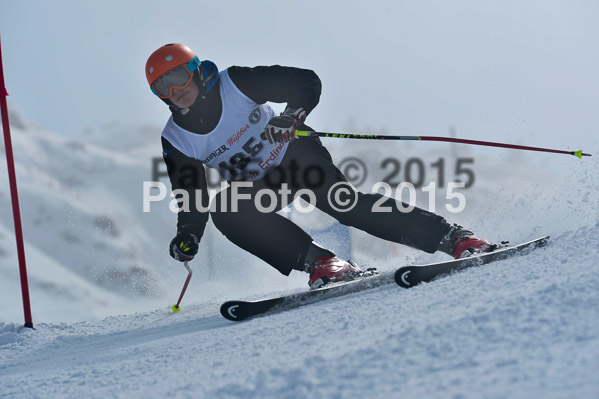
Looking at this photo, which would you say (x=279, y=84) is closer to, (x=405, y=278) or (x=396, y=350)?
(x=405, y=278)

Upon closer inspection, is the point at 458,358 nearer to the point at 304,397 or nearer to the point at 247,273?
the point at 304,397

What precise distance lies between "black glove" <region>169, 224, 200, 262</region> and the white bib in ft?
1.47

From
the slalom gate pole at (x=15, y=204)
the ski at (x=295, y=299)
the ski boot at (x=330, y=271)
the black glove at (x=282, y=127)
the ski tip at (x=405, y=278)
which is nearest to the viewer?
the ski tip at (x=405, y=278)

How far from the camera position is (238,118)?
3326 mm

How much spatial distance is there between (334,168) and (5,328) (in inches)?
92.5

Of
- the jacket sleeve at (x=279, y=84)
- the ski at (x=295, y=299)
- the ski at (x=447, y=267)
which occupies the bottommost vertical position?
the ski at (x=295, y=299)

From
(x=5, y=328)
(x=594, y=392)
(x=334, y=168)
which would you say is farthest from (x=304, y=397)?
(x=5, y=328)

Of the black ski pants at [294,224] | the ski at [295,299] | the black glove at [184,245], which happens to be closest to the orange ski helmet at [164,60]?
the black ski pants at [294,224]

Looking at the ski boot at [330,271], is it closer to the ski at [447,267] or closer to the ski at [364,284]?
the ski at [364,284]

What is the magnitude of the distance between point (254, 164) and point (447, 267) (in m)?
1.36

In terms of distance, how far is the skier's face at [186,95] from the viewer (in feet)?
10.5

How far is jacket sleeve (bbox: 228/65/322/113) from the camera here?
3.20m

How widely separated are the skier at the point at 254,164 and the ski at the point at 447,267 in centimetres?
25

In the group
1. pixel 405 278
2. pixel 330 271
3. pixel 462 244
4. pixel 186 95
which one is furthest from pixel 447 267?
pixel 186 95
